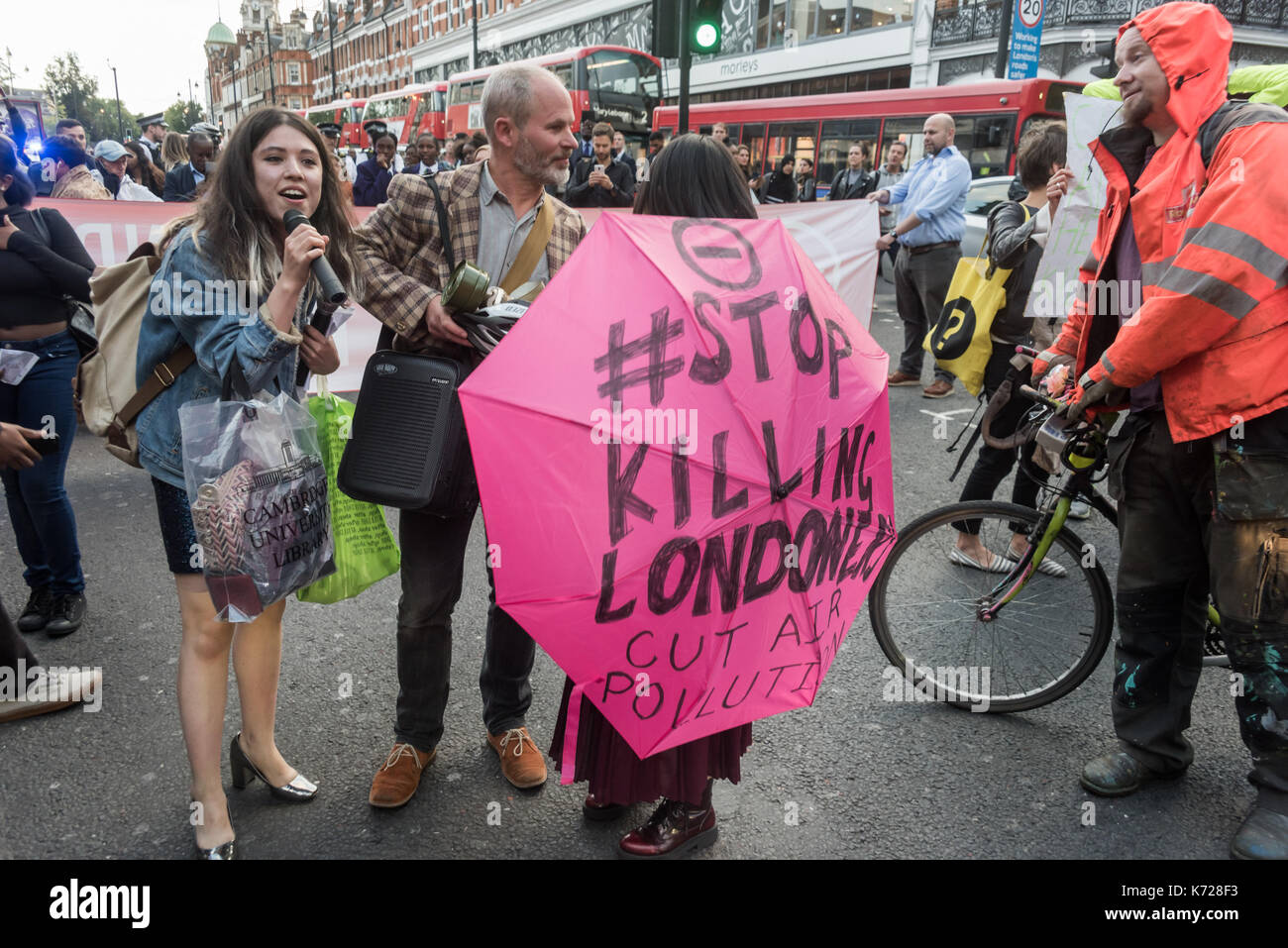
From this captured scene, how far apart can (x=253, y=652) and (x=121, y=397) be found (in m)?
0.77

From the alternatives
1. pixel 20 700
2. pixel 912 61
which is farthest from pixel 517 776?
pixel 912 61

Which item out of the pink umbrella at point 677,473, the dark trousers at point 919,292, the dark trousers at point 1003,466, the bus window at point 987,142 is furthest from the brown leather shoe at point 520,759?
the bus window at point 987,142

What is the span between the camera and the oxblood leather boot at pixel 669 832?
7.98ft

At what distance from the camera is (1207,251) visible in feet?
7.59

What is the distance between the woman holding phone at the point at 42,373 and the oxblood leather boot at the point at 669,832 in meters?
2.61

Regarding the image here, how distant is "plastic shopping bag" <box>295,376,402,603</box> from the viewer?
2.54m

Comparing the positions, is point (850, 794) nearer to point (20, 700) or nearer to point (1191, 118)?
point (1191, 118)

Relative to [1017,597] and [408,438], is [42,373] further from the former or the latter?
[1017,597]

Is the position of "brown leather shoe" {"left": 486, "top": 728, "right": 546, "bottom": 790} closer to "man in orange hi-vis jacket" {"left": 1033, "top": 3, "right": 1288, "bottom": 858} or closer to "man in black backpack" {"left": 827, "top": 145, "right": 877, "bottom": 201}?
"man in orange hi-vis jacket" {"left": 1033, "top": 3, "right": 1288, "bottom": 858}

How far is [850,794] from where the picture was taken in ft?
9.07

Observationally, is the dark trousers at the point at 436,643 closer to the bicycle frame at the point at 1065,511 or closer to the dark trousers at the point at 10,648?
the dark trousers at the point at 10,648

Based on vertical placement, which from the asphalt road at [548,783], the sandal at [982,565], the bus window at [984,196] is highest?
the bus window at [984,196]

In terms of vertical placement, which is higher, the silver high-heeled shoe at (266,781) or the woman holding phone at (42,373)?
the woman holding phone at (42,373)

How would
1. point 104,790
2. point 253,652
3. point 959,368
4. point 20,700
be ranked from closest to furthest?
point 253,652, point 104,790, point 20,700, point 959,368
